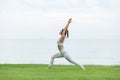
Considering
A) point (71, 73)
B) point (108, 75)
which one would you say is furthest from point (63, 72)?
point (108, 75)

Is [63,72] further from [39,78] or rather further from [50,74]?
[39,78]

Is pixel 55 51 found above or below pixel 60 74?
below

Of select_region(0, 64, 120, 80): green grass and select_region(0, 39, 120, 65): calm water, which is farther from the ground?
select_region(0, 64, 120, 80): green grass

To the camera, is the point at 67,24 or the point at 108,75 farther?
the point at 67,24

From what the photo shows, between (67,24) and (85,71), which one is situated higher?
(67,24)

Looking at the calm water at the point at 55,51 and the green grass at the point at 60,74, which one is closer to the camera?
the green grass at the point at 60,74

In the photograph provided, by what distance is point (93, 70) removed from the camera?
25703 mm

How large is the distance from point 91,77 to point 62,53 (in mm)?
3713

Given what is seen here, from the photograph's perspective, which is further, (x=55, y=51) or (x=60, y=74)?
(x=55, y=51)

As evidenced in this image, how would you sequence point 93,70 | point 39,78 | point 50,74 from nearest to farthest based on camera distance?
point 39,78
point 50,74
point 93,70

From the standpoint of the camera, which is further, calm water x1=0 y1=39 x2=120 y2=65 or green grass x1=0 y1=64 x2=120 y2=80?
calm water x1=0 y1=39 x2=120 y2=65

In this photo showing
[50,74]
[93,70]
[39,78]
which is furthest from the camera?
[93,70]

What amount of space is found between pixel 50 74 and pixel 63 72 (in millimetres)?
979

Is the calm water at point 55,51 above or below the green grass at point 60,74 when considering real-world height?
below
